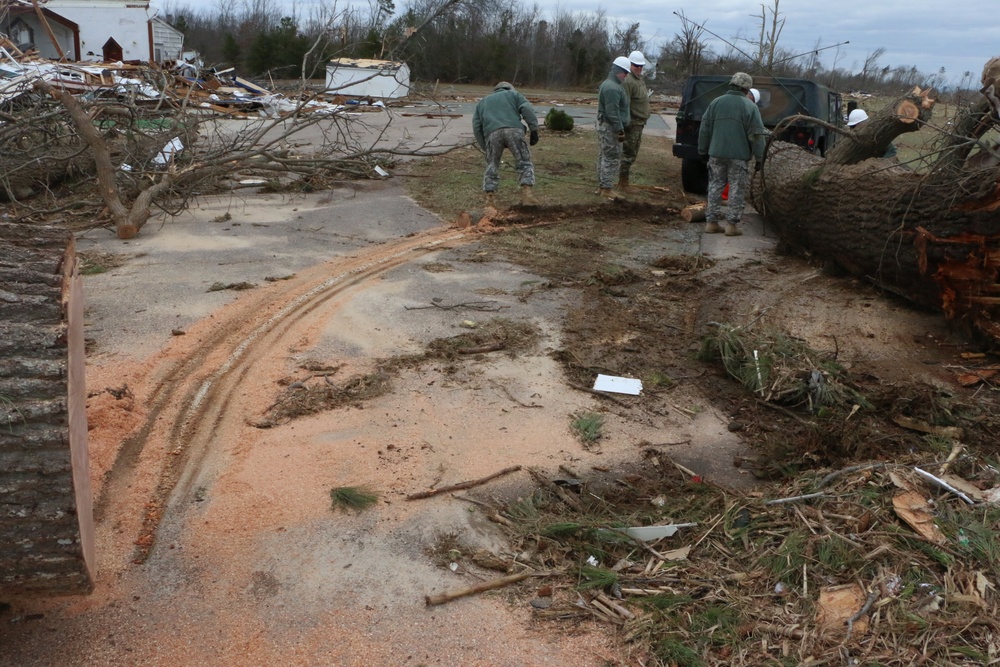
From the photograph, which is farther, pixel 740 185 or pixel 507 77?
pixel 507 77

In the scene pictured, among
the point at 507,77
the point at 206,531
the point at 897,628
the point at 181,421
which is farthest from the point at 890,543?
the point at 507,77

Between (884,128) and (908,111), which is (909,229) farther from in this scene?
(884,128)

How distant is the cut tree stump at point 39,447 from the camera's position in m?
2.55

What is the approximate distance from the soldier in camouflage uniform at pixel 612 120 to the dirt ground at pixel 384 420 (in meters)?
2.52

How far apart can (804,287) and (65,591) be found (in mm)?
6006

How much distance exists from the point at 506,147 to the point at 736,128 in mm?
2626

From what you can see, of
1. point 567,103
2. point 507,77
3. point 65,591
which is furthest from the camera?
point 507,77

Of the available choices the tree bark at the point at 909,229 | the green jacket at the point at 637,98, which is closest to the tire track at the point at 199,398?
the tree bark at the point at 909,229

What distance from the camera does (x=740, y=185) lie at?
8.98 meters

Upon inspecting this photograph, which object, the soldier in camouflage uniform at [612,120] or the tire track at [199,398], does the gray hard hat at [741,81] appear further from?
the tire track at [199,398]

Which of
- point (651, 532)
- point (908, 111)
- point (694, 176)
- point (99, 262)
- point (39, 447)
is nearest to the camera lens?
point (39, 447)

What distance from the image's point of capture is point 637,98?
11.0 m

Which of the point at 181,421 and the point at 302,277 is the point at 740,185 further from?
the point at 181,421

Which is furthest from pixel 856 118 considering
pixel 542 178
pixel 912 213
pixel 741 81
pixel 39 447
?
pixel 39 447
